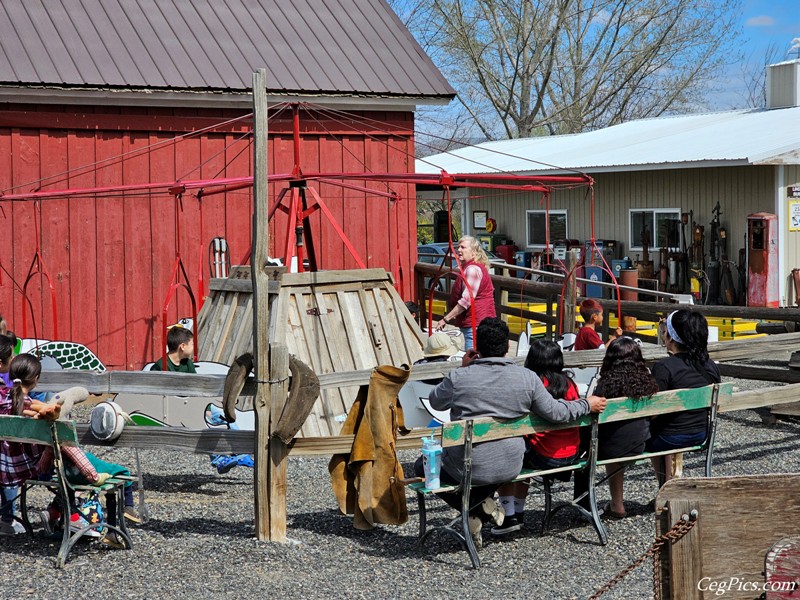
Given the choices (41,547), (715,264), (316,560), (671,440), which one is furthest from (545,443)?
(715,264)

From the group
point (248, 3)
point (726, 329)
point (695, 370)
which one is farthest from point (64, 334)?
point (726, 329)

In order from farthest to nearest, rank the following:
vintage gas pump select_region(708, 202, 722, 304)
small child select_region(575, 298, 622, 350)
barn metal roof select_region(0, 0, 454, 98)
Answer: vintage gas pump select_region(708, 202, 722, 304), barn metal roof select_region(0, 0, 454, 98), small child select_region(575, 298, 622, 350)

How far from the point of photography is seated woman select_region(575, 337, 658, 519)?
634cm

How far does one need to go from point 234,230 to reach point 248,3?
3.38 metres

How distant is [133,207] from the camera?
12.5m

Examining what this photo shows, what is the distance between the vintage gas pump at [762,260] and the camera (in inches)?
718

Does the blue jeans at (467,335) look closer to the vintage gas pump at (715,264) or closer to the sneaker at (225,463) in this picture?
the sneaker at (225,463)

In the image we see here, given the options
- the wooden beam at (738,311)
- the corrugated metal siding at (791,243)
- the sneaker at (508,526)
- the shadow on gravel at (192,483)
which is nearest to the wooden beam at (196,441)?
the sneaker at (508,526)

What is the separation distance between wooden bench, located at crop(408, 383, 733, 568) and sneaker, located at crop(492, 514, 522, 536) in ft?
0.71

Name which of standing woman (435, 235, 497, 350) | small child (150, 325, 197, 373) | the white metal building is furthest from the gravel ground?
the white metal building

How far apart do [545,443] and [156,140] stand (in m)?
7.75

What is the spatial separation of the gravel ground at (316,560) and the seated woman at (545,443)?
6.4 inches

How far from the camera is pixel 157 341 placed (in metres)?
12.8

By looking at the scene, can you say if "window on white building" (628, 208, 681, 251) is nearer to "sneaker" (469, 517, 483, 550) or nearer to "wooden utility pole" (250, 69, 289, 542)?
"sneaker" (469, 517, 483, 550)
